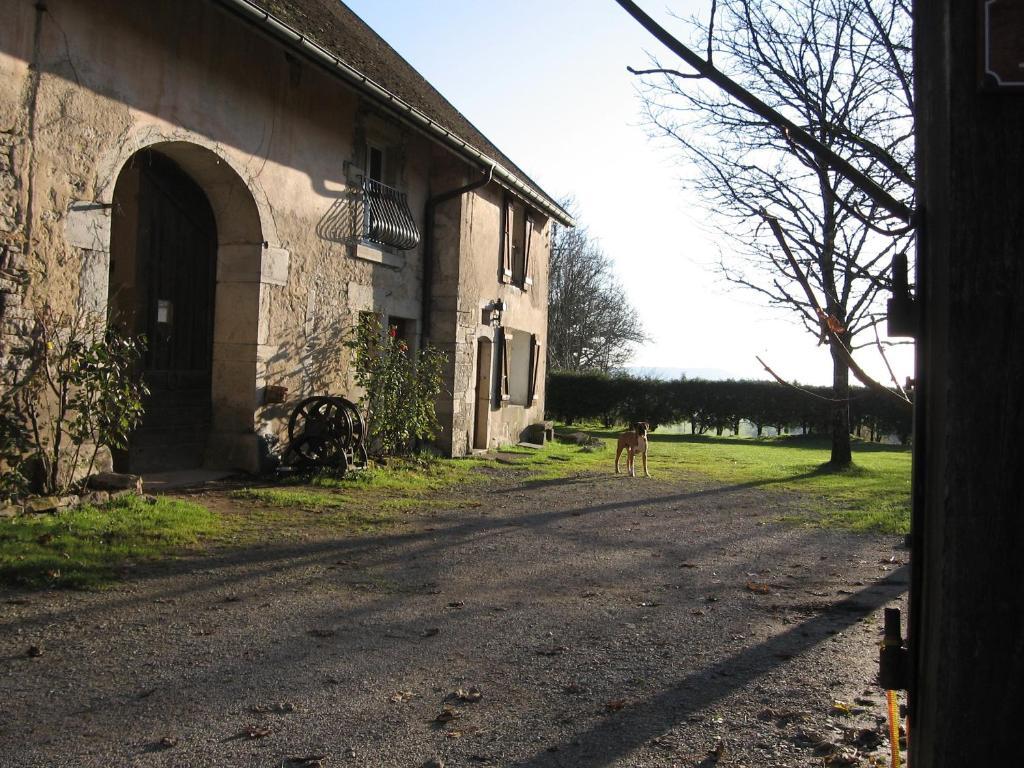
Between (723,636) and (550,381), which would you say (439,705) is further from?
(550,381)

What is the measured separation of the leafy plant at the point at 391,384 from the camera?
11008 millimetres

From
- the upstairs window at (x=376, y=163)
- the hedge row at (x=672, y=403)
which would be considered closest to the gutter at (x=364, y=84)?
the upstairs window at (x=376, y=163)

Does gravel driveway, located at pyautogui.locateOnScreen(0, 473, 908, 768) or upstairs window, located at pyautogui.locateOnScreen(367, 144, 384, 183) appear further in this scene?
upstairs window, located at pyautogui.locateOnScreen(367, 144, 384, 183)

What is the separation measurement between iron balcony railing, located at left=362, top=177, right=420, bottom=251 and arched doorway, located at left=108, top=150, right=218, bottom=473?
2.12m

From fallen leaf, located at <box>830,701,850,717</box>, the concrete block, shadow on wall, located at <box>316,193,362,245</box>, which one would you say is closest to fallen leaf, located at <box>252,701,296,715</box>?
fallen leaf, located at <box>830,701,850,717</box>

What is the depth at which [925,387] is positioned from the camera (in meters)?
1.40

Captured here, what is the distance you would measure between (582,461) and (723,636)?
34.5ft

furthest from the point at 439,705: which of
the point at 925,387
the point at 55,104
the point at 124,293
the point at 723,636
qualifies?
the point at 124,293

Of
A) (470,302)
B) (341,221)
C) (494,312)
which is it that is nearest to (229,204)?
(341,221)

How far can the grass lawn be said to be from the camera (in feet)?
18.3

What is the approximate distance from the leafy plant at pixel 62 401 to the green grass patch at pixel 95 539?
0.49m

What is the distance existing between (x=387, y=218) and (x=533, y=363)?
21.5 feet

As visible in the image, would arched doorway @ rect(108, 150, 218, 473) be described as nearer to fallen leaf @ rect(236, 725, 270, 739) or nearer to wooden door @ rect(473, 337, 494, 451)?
wooden door @ rect(473, 337, 494, 451)

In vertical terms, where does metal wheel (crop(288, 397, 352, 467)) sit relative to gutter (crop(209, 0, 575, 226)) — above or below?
below
